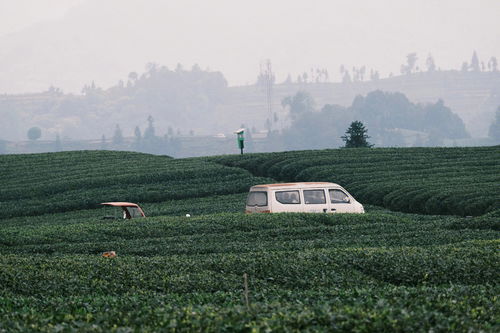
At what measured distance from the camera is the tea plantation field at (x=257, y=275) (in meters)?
13.5

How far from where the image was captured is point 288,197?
36.2 metres

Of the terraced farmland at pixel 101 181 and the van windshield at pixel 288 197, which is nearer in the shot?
the van windshield at pixel 288 197

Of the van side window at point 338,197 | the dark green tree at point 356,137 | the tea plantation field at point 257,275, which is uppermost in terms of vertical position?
the dark green tree at point 356,137

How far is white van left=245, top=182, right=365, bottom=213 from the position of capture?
35.6 meters

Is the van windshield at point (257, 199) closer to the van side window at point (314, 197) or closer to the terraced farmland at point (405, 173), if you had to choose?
the van side window at point (314, 197)

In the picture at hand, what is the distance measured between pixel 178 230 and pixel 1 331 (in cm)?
1919

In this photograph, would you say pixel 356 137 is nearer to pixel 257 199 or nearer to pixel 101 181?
pixel 101 181

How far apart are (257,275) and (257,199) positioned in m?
15.2

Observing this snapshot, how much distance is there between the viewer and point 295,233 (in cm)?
3050

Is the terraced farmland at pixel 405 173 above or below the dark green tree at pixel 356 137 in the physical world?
below

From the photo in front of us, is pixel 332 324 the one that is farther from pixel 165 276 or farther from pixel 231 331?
pixel 165 276

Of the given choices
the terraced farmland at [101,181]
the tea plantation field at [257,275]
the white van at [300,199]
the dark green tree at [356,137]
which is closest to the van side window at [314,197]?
the white van at [300,199]

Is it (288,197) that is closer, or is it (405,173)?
(288,197)

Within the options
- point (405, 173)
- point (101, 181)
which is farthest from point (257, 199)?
point (101, 181)
